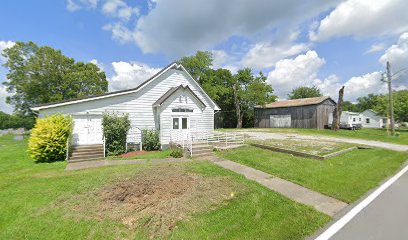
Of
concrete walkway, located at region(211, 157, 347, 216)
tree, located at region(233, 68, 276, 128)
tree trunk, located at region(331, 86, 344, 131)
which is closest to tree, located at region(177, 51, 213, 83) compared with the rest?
tree, located at region(233, 68, 276, 128)

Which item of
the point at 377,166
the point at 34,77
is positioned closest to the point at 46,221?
the point at 377,166

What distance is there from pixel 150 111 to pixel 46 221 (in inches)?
454

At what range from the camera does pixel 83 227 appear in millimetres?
4523

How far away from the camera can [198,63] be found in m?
43.8

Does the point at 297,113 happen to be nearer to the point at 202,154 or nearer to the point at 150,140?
the point at 202,154

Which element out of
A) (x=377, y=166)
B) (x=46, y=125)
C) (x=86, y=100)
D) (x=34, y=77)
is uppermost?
(x=34, y=77)

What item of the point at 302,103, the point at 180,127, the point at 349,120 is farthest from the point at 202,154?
the point at 349,120

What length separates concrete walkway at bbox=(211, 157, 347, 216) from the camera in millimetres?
5688

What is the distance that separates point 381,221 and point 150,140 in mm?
12423

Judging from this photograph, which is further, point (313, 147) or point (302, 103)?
point (302, 103)

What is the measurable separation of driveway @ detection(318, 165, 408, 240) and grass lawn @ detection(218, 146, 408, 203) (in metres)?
0.64

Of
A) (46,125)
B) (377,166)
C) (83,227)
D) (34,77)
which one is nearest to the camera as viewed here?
(83,227)

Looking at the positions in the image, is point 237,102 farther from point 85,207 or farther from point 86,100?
point 85,207

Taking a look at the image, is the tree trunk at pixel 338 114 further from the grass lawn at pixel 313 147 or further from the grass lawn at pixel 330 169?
the grass lawn at pixel 330 169
